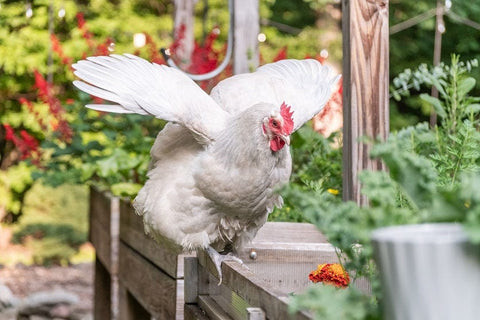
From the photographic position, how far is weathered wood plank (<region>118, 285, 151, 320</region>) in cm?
432

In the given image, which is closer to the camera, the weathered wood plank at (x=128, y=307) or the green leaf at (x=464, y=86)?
the green leaf at (x=464, y=86)

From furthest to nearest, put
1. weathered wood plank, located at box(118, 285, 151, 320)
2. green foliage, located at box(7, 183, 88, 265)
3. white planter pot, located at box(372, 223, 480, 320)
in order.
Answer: green foliage, located at box(7, 183, 88, 265) → weathered wood plank, located at box(118, 285, 151, 320) → white planter pot, located at box(372, 223, 480, 320)

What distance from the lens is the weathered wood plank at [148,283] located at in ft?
9.95

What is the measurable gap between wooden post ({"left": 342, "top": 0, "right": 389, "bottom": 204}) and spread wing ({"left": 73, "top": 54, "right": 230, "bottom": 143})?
20.0 inches

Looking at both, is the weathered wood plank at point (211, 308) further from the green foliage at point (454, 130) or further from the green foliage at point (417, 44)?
the green foliage at point (417, 44)

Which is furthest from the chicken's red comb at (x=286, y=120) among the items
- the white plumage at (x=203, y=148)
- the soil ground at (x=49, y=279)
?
the soil ground at (x=49, y=279)

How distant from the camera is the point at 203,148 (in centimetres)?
251

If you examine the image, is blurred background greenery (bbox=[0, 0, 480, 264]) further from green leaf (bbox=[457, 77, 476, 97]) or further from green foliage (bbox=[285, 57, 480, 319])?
green foliage (bbox=[285, 57, 480, 319])

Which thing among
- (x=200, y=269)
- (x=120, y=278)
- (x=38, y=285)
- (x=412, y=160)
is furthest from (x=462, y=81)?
(x=38, y=285)

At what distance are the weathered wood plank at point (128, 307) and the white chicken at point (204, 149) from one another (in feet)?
5.68

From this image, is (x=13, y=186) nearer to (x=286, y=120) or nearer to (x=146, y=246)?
(x=146, y=246)

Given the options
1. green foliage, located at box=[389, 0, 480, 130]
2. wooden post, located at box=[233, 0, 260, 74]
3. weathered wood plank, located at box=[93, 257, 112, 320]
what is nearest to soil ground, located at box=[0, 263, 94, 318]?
weathered wood plank, located at box=[93, 257, 112, 320]

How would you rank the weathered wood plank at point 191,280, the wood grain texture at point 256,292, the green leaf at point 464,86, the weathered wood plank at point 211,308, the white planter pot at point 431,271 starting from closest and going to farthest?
the white planter pot at point 431,271 < the wood grain texture at point 256,292 < the weathered wood plank at point 211,308 < the weathered wood plank at point 191,280 < the green leaf at point 464,86

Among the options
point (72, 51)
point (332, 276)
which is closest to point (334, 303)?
point (332, 276)
